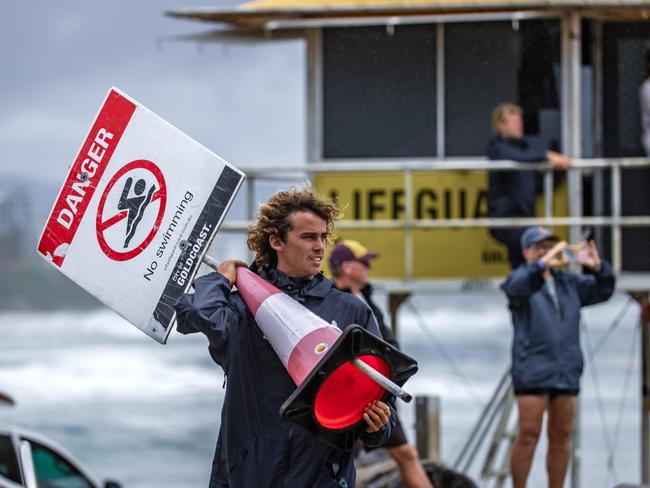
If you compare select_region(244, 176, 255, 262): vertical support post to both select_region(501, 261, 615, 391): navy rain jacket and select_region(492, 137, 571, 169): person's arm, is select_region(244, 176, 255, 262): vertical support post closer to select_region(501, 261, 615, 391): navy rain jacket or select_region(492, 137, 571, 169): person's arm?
select_region(492, 137, 571, 169): person's arm

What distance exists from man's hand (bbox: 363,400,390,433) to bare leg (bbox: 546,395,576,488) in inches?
172

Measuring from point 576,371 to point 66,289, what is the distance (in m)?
52.7

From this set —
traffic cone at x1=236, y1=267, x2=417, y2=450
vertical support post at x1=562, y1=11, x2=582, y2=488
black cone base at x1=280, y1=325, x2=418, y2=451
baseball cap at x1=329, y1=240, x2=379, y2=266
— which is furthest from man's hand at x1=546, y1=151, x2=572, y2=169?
black cone base at x1=280, y1=325, x2=418, y2=451

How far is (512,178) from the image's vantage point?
12773 mm

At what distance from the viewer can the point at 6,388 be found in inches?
1725

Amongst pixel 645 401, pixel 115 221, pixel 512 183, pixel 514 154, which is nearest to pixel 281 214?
pixel 115 221

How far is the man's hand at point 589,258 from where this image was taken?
32.0ft

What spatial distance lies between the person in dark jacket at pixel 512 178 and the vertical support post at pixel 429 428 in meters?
1.26

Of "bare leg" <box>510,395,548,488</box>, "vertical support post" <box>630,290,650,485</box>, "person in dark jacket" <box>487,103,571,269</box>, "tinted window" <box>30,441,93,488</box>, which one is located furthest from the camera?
"vertical support post" <box>630,290,650,485</box>

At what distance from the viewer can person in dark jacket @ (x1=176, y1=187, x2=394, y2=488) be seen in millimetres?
5609

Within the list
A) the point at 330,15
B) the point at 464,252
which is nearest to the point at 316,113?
the point at 330,15

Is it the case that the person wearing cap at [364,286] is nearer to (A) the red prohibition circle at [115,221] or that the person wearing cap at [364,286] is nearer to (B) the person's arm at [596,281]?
(B) the person's arm at [596,281]

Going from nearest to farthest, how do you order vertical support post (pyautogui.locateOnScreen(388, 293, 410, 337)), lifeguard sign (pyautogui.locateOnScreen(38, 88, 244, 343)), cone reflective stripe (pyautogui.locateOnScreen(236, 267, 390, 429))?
cone reflective stripe (pyautogui.locateOnScreen(236, 267, 390, 429)) < lifeguard sign (pyautogui.locateOnScreen(38, 88, 244, 343)) < vertical support post (pyautogui.locateOnScreen(388, 293, 410, 337))

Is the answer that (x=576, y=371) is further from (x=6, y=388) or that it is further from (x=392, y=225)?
(x=6, y=388)
